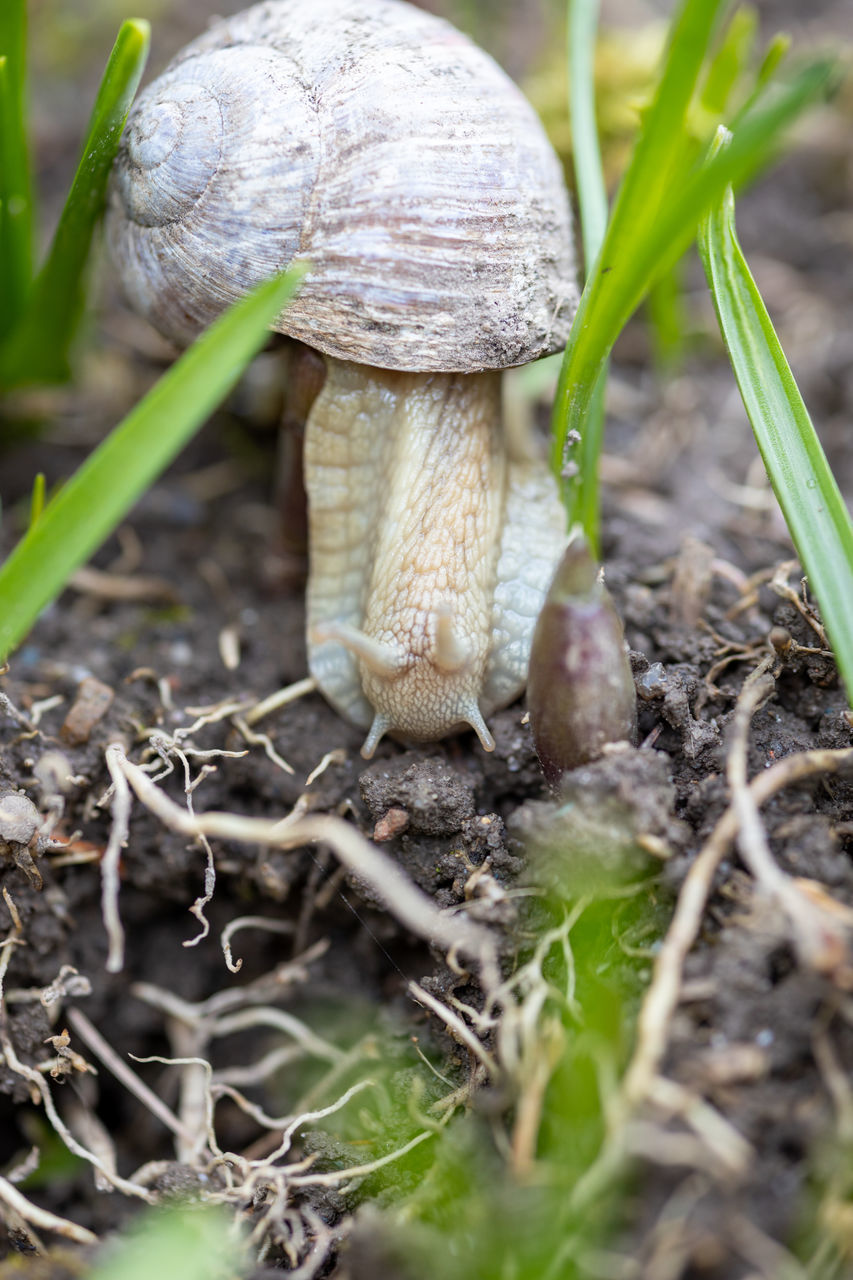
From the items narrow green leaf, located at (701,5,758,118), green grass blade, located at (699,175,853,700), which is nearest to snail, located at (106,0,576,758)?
green grass blade, located at (699,175,853,700)

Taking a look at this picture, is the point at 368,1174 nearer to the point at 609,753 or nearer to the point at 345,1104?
the point at 345,1104

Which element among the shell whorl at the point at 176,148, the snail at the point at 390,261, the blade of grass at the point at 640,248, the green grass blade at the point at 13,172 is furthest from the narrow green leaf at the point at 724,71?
the green grass blade at the point at 13,172

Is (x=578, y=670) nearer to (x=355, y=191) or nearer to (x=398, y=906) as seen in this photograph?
(x=398, y=906)

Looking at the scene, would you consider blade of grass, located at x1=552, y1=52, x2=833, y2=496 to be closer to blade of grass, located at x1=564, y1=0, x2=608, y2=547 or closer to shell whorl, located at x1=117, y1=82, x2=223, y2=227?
blade of grass, located at x1=564, y1=0, x2=608, y2=547

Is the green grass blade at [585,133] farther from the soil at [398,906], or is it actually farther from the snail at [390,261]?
the soil at [398,906]

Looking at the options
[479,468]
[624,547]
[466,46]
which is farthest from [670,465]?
[466,46]

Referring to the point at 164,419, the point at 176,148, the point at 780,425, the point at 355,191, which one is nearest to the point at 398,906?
the point at 164,419
